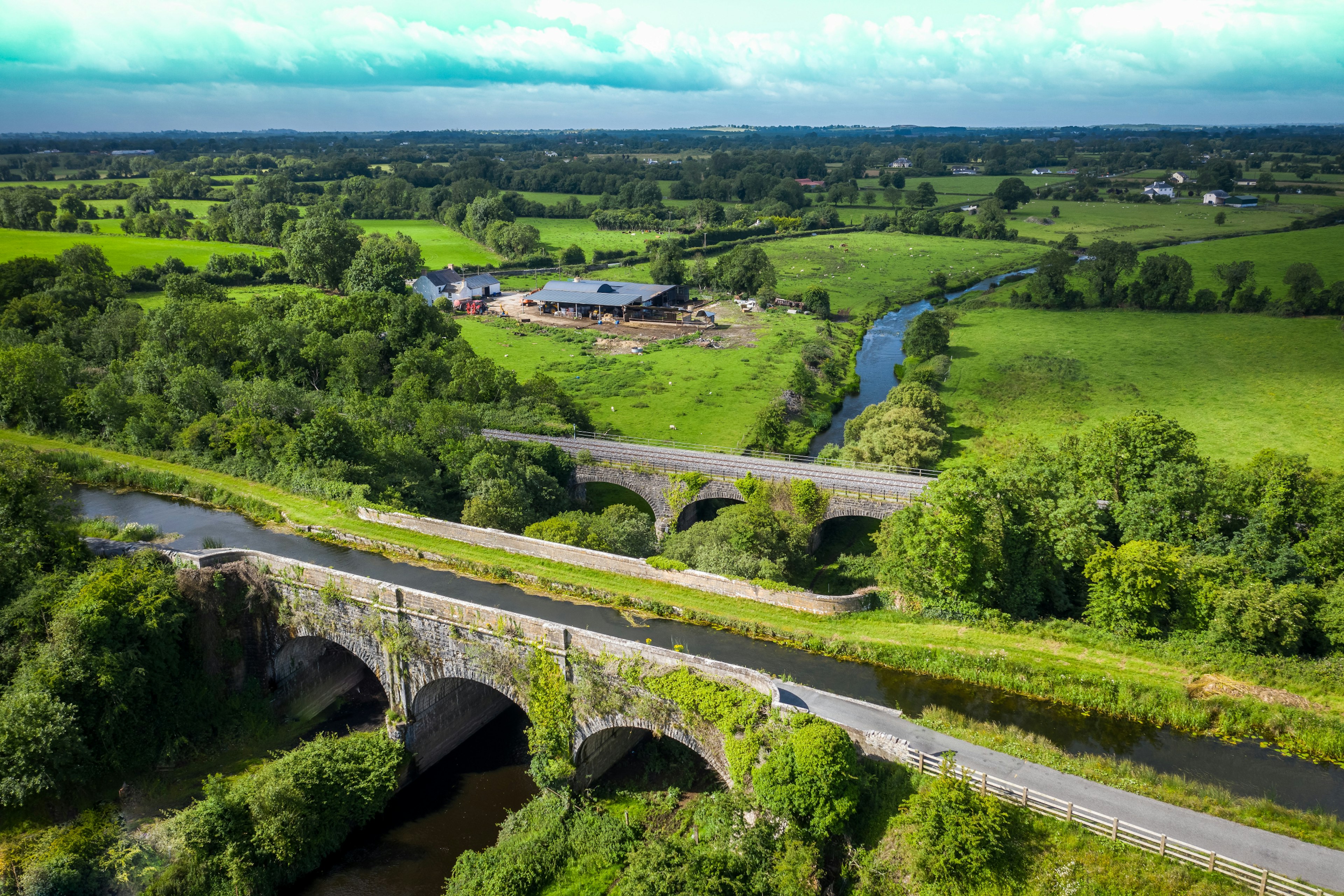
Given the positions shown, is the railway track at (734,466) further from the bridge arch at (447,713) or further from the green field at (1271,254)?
the green field at (1271,254)

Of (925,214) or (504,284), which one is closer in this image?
(504,284)

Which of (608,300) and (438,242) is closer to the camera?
(608,300)

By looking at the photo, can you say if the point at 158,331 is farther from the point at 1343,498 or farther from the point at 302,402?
the point at 1343,498

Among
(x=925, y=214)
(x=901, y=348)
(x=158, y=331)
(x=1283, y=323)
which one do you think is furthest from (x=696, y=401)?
(x=925, y=214)

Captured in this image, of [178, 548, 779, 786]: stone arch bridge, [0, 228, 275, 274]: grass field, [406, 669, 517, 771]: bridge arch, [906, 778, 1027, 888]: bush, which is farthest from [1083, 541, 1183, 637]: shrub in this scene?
[0, 228, 275, 274]: grass field

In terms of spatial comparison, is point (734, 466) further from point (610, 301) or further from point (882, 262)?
point (882, 262)

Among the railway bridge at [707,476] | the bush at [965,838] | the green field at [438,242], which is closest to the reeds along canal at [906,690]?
the bush at [965,838]

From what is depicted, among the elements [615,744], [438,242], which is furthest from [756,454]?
[438,242]
